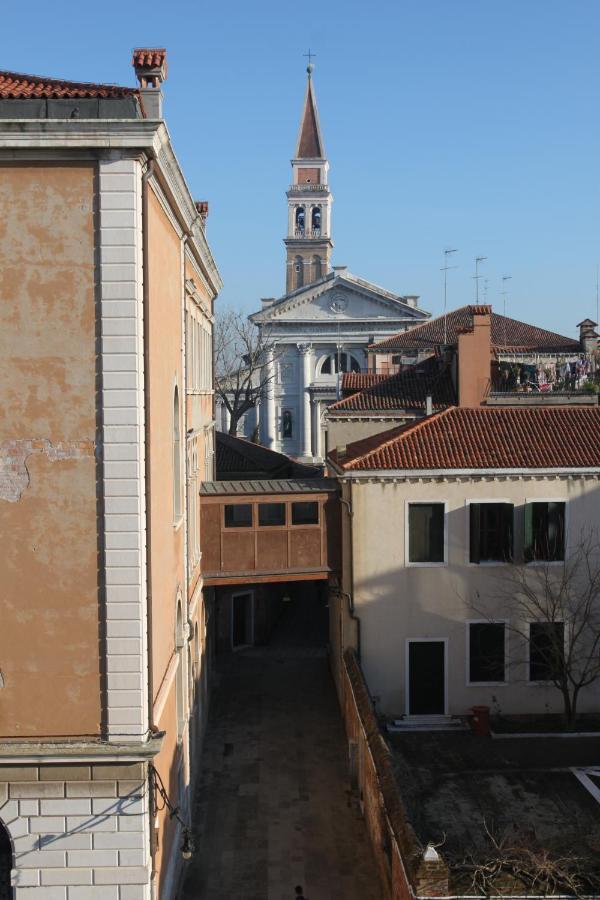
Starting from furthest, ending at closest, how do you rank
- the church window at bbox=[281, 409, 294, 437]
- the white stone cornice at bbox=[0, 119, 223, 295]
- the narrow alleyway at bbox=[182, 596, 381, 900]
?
the church window at bbox=[281, 409, 294, 437] < the narrow alleyway at bbox=[182, 596, 381, 900] < the white stone cornice at bbox=[0, 119, 223, 295]

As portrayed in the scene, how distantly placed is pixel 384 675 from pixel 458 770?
2984mm

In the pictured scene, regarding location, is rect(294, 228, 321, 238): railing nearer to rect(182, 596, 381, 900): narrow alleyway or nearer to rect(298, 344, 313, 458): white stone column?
rect(298, 344, 313, 458): white stone column

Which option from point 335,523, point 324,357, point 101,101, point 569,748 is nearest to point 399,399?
point 335,523

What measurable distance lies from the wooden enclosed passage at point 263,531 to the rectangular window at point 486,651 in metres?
3.54

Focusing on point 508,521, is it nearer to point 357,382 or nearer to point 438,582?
point 438,582

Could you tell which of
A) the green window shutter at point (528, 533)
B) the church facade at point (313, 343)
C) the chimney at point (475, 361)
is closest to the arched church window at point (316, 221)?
the church facade at point (313, 343)

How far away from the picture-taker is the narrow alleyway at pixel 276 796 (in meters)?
14.9

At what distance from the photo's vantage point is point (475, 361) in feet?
87.6

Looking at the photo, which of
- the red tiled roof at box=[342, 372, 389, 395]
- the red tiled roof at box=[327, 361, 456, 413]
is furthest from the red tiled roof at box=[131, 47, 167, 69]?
the red tiled roof at box=[342, 372, 389, 395]

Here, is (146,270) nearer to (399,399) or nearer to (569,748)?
(569,748)

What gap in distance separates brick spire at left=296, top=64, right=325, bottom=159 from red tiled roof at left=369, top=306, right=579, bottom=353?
56.7 m

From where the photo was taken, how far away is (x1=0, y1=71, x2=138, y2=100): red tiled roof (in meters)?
11.0

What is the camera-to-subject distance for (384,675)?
2012 cm

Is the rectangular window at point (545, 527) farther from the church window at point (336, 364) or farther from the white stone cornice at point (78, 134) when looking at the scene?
the church window at point (336, 364)
